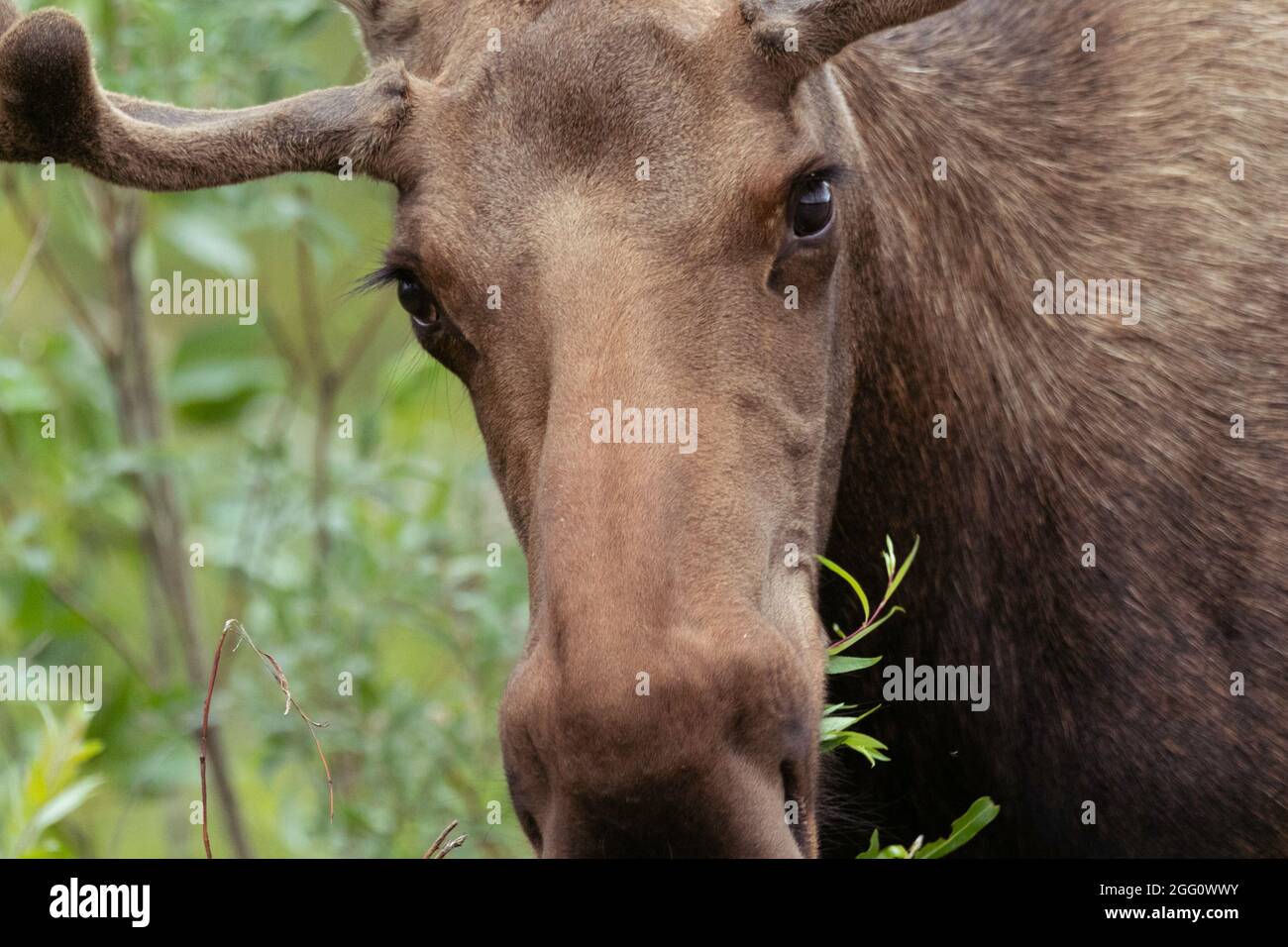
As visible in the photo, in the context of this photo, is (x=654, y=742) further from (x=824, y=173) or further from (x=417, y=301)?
(x=824, y=173)

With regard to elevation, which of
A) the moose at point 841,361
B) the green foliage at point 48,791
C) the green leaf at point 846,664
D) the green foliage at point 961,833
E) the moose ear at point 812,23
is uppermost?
the moose ear at point 812,23

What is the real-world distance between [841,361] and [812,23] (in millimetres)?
883

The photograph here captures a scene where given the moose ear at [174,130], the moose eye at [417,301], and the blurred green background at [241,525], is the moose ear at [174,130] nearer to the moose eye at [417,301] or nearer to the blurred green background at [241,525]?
the moose eye at [417,301]

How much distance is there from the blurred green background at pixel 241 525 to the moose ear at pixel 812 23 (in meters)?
2.86

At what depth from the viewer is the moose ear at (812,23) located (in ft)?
14.0

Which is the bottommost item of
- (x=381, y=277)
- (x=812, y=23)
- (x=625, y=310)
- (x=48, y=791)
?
(x=48, y=791)

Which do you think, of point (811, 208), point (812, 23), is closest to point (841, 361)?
point (811, 208)

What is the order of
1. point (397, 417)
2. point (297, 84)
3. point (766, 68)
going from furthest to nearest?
1. point (397, 417)
2. point (297, 84)
3. point (766, 68)

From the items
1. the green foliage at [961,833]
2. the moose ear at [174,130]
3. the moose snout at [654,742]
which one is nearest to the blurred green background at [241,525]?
the moose ear at [174,130]

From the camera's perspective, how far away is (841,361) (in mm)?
4758
